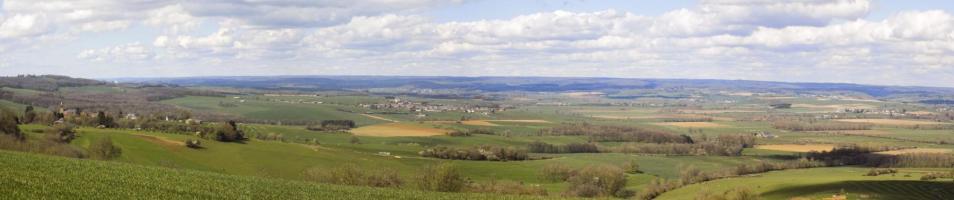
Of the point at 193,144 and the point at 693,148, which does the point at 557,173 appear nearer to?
the point at 193,144

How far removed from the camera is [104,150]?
3548 inches

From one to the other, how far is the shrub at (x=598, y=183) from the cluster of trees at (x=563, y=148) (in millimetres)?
61637

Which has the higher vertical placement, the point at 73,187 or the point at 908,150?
the point at 73,187

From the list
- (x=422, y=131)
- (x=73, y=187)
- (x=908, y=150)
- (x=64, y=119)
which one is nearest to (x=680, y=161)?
(x=908, y=150)

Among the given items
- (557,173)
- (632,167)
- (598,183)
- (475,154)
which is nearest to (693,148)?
(632,167)

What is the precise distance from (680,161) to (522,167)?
3830 centimetres

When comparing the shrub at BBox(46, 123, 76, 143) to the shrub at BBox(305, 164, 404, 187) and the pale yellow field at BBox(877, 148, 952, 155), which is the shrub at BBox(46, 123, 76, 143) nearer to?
the shrub at BBox(305, 164, 404, 187)

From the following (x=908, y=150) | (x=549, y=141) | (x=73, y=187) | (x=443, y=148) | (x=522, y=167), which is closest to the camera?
(x=73, y=187)

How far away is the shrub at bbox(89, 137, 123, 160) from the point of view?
88.2 m

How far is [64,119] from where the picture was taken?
130m

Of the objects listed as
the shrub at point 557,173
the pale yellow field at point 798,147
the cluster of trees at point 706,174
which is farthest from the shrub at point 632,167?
the pale yellow field at point 798,147

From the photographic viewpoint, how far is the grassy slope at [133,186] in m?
34.4

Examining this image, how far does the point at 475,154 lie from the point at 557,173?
926 inches

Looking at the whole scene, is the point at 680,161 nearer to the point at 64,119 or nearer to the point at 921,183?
the point at 921,183
